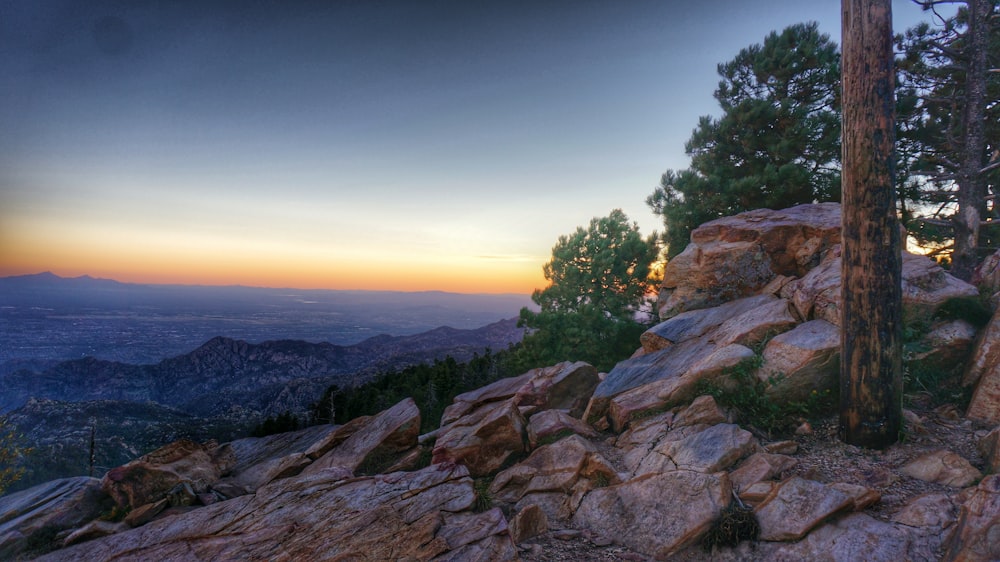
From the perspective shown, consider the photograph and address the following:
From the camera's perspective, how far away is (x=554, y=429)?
10.3 metres

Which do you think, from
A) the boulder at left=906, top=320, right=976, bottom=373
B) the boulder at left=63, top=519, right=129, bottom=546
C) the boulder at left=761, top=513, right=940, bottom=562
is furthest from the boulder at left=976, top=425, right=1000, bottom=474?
the boulder at left=63, top=519, right=129, bottom=546

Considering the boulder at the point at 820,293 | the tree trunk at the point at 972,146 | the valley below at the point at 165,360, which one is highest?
the tree trunk at the point at 972,146

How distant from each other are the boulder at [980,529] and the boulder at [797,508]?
3.71 feet

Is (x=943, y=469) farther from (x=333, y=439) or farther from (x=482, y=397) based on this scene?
(x=333, y=439)

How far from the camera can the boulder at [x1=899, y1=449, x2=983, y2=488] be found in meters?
5.96

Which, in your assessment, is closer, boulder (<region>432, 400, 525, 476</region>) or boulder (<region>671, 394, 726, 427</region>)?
boulder (<region>671, 394, 726, 427</region>)

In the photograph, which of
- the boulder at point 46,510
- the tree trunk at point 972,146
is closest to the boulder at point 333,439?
the boulder at point 46,510

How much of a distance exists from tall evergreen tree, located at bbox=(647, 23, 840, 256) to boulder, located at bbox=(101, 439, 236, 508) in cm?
2136

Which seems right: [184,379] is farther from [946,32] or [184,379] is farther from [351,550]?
[946,32]

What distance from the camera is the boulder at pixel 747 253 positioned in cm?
1284

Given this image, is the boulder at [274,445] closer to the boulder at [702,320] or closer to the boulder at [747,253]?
the boulder at [702,320]

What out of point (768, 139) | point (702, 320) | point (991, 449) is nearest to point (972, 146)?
point (768, 139)

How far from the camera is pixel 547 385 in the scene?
13172 mm

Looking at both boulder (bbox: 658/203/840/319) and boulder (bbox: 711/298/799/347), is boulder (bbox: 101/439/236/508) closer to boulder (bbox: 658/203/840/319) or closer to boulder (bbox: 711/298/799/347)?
boulder (bbox: 711/298/799/347)
